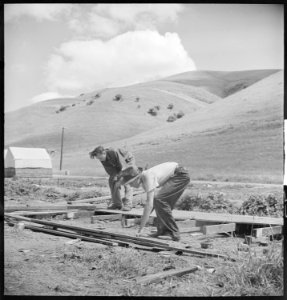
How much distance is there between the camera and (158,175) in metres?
8.74

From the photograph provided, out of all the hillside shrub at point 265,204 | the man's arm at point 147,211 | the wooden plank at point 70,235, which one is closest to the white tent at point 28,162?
the wooden plank at point 70,235

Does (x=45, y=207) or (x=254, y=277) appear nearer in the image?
(x=254, y=277)

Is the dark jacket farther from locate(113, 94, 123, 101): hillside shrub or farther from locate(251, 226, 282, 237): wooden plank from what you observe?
locate(251, 226, 282, 237): wooden plank

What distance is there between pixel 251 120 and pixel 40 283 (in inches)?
167

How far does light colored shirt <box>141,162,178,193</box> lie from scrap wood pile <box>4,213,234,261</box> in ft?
2.85

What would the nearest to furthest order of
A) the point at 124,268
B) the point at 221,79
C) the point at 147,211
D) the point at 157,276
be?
the point at 157,276 < the point at 124,268 < the point at 147,211 < the point at 221,79

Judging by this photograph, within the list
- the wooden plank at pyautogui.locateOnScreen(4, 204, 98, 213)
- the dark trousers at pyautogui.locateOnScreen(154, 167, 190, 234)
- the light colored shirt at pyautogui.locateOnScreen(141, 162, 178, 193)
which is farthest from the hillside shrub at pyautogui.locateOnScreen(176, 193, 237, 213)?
the wooden plank at pyautogui.locateOnScreen(4, 204, 98, 213)

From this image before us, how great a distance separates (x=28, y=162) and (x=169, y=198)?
2.46m

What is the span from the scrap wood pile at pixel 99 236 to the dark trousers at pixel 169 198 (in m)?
0.33

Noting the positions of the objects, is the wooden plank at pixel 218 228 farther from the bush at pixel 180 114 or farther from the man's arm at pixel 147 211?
the bush at pixel 180 114

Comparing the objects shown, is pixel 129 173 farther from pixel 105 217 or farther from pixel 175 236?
pixel 175 236

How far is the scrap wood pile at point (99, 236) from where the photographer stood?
8.20 metres

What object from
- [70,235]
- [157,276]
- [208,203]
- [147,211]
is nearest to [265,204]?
[208,203]

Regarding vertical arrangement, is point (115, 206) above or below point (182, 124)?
below
